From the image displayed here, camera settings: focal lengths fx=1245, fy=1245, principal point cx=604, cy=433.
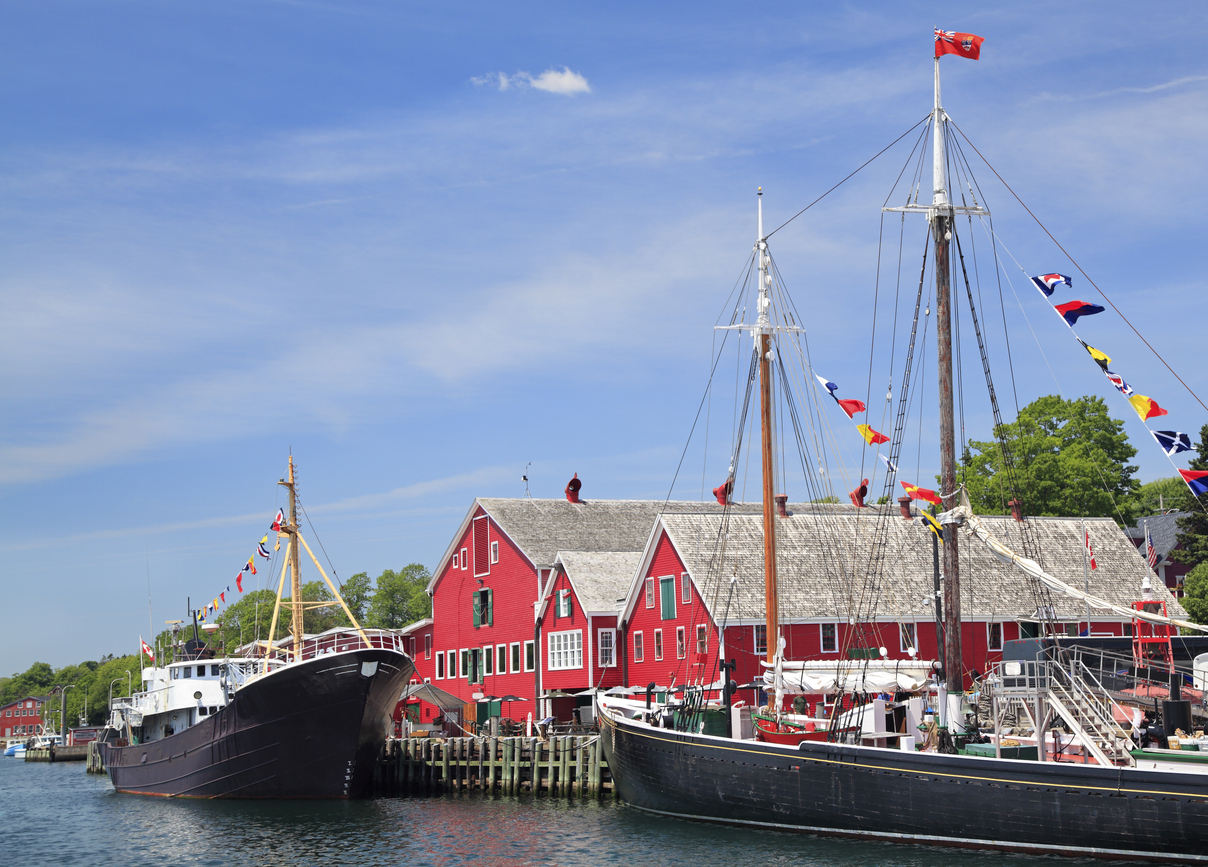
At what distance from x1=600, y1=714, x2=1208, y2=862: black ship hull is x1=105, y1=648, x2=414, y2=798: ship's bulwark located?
12187mm

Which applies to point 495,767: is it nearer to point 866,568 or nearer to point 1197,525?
point 866,568

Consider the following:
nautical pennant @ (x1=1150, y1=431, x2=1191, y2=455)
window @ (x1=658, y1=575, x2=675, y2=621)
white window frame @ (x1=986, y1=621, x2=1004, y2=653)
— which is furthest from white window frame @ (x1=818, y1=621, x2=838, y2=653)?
nautical pennant @ (x1=1150, y1=431, x2=1191, y2=455)

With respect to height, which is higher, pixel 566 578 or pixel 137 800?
pixel 566 578

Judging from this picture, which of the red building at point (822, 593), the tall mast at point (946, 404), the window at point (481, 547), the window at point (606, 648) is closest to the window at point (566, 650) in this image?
the window at point (606, 648)

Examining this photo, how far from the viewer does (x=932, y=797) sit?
81.5 feet

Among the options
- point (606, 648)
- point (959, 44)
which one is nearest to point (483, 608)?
point (606, 648)

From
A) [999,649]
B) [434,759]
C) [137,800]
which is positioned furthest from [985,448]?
[137,800]

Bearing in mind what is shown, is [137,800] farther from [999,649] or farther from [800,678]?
[999,649]

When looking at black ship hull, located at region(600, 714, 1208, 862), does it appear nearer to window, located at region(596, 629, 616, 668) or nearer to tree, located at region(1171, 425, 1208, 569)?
window, located at region(596, 629, 616, 668)

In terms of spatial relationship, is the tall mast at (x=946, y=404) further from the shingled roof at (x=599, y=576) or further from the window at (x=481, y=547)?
the window at (x=481, y=547)

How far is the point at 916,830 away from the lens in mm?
25188

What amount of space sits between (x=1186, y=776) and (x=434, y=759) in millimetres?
27680

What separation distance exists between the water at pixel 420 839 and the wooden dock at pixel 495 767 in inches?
41.6

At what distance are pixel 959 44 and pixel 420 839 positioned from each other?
23.4m
